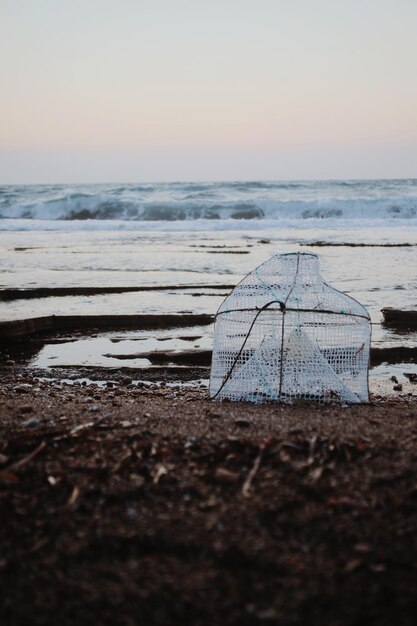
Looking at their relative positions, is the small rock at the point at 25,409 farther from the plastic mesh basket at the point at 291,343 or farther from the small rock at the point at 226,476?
the small rock at the point at 226,476

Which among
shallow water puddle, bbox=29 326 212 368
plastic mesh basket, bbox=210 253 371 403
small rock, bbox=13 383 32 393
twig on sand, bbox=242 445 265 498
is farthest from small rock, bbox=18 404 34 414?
shallow water puddle, bbox=29 326 212 368

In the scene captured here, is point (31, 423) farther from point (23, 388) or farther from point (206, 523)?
point (23, 388)

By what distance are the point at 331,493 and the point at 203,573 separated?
823 millimetres

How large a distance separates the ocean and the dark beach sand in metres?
4.02

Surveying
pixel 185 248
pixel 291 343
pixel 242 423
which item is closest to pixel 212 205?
pixel 185 248

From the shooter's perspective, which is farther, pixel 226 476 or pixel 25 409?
pixel 25 409

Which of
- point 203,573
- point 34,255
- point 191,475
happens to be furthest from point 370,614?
point 34,255

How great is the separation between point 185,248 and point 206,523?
1750 centimetres

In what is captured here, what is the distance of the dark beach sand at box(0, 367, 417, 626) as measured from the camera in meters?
2.34

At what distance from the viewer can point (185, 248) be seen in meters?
20.1

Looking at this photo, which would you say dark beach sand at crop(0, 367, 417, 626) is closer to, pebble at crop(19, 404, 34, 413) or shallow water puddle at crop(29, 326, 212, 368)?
pebble at crop(19, 404, 34, 413)

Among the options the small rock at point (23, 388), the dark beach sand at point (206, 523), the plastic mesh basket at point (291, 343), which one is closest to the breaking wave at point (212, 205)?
the small rock at point (23, 388)

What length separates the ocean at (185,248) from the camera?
10820 millimetres

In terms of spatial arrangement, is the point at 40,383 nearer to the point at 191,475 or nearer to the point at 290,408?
the point at 290,408
